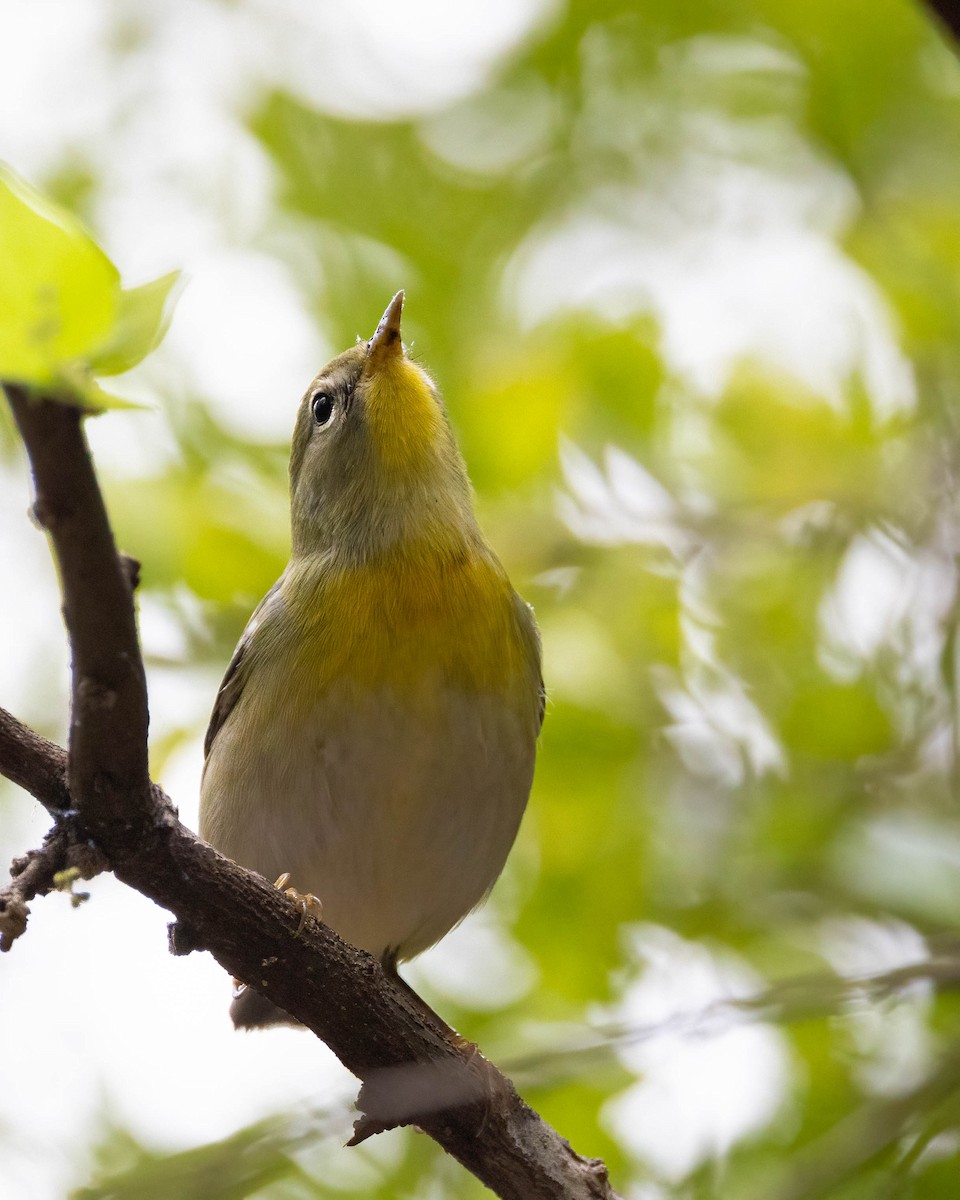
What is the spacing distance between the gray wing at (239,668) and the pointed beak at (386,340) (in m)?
→ 0.95

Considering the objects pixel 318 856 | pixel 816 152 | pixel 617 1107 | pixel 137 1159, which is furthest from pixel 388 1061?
pixel 816 152

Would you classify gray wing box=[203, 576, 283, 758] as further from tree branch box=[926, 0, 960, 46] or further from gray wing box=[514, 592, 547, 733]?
tree branch box=[926, 0, 960, 46]

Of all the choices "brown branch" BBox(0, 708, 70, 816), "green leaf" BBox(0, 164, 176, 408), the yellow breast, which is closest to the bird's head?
the yellow breast

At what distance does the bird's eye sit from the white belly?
138 cm

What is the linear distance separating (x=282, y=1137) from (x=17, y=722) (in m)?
1.17

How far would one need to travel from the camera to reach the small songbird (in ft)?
14.2

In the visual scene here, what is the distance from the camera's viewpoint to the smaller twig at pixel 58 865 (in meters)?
2.68

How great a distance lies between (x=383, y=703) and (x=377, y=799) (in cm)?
35

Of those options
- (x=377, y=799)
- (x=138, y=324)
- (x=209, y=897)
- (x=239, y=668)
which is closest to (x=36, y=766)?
(x=209, y=897)

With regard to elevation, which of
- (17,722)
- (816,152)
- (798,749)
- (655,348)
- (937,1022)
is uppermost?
(816,152)

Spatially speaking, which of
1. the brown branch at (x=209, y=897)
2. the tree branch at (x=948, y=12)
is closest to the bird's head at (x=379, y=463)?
the brown branch at (x=209, y=897)

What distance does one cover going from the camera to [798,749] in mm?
5012

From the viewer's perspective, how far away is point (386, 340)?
5.27 metres

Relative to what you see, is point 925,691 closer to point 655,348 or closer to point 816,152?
point 655,348
